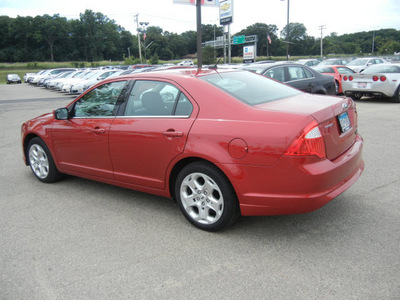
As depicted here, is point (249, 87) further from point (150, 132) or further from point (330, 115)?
point (150, 132)

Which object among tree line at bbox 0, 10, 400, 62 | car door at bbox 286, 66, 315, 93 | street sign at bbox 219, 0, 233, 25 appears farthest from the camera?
tree line at bbox 0, 10, 400, 62

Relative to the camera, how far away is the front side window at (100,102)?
13.5 feet

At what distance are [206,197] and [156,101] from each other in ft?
3.82

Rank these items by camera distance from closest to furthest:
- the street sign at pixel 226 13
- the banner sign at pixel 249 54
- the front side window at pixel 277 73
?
the front side window at pixel 277 73 < the street sign at pixel 226 13 < the banner sign at pixel 249 54

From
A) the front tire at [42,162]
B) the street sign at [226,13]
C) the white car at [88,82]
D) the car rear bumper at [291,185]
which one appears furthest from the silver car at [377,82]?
the street sign at [226,13]

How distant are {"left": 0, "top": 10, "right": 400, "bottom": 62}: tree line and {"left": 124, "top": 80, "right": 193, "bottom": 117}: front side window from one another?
4059 inches

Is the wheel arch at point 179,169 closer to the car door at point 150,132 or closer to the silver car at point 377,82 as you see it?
the car door at point 150,132

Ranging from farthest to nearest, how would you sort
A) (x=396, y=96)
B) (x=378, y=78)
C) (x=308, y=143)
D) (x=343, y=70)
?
(x=343, y=70)
(x=396, y=96)
(x=378, y=78)
(x=308, y=143)

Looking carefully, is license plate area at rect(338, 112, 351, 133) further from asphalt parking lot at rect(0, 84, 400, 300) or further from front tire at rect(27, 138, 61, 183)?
front tire at rect(27, 138, 61, 183)

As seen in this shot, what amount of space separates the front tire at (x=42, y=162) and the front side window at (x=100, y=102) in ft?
2.81

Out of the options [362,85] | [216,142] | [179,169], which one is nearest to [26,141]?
[179,169]

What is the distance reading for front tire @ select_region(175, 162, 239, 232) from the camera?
10.3 ft

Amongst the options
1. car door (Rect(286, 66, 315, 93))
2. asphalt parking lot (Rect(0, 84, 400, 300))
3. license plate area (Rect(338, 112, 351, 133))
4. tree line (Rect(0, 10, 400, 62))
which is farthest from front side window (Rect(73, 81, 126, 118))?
tree line (Rect(0, 10, 400, 62))

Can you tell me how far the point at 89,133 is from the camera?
165 inches
